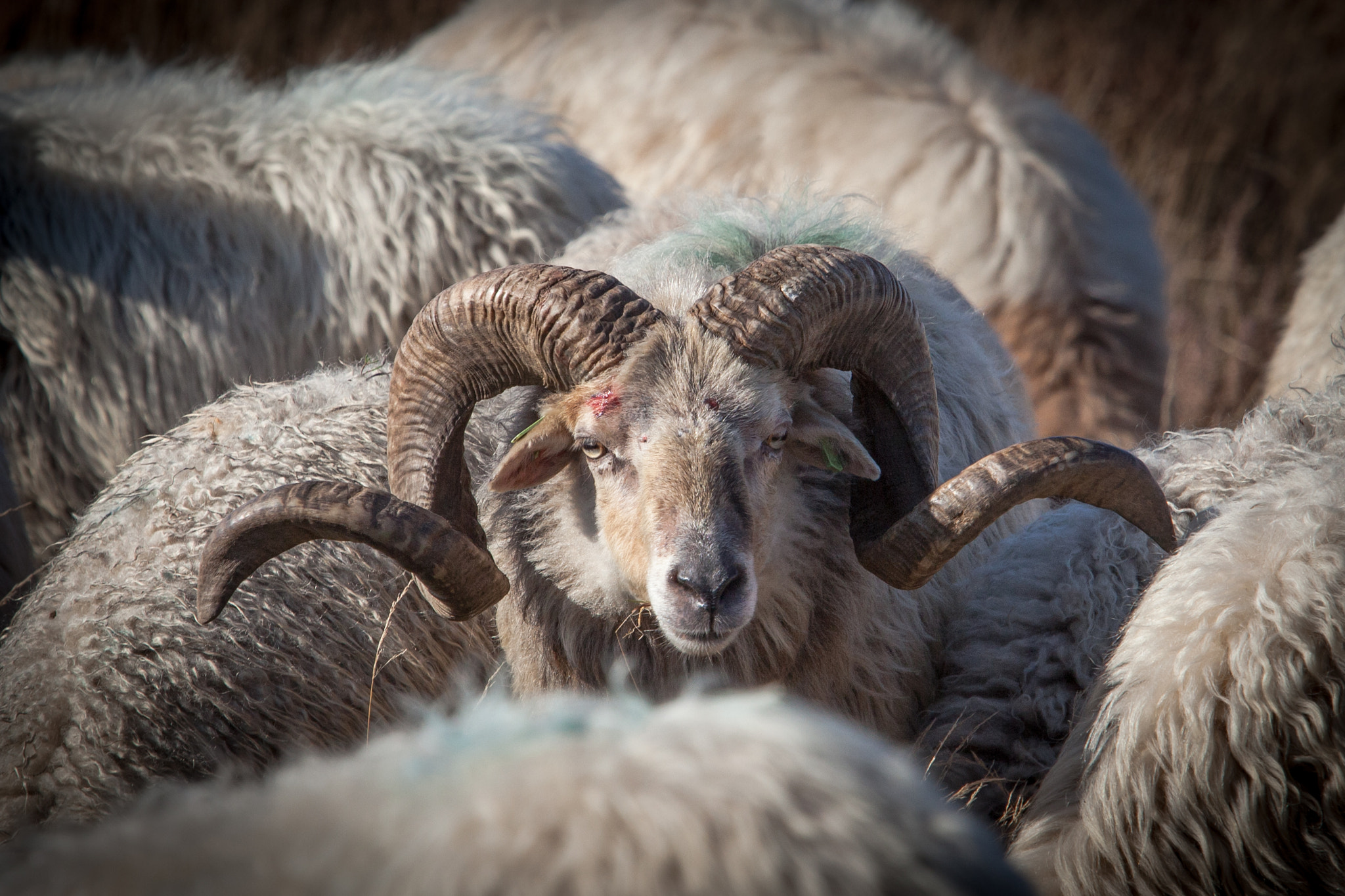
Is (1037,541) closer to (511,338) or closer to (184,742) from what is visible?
(511,338)

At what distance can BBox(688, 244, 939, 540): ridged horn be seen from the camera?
2.80 m

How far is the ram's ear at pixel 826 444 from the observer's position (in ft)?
9.56

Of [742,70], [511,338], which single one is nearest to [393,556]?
[511,338]

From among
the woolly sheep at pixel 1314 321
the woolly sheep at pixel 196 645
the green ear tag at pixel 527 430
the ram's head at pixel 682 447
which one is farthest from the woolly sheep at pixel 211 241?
the woolly sheep at pixel 1314 321

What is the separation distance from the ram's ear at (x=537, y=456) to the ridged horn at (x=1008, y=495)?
880 millimetres

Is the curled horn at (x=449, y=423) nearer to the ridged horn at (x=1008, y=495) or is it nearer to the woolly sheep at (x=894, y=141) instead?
the ridged horn at (x=1008, y=495)

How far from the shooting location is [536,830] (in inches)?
61.1

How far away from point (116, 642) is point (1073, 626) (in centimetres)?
275

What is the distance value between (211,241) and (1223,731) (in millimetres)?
4353

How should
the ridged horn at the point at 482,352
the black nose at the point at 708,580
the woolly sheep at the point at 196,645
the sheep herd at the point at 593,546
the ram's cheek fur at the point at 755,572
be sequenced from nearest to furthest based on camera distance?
the sheep herd at the point at 593,546 < the black nose at the point at 708,580 < the ridged horn at the point at 482,352 < the ram's cheek fur at the point at 755,572 < the woolly sheep at the point at 196,645

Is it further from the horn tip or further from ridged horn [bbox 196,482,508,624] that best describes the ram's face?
the horn tip

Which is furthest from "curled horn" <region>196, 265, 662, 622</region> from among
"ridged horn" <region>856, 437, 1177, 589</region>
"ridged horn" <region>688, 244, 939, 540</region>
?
"ridged horn" <region>856, 437, 1177, 589</region>

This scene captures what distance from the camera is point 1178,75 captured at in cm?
988

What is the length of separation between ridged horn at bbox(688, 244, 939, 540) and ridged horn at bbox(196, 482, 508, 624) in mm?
877
